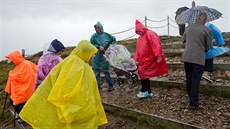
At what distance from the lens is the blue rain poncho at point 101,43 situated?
281 inches

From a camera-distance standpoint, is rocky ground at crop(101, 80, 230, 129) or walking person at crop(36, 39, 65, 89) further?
walking person at crop(36, 39, 65, 89)

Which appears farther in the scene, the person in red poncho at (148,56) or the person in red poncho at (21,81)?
the person in red poncho at (21,81)

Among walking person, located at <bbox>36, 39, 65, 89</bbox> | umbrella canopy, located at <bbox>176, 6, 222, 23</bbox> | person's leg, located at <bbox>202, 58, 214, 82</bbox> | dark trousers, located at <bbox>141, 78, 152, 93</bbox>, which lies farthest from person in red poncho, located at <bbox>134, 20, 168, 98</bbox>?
walking person, located at <bbox>36, 39, 65, 89</bbox>

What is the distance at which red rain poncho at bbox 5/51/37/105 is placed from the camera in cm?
642

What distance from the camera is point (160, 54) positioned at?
223 inches

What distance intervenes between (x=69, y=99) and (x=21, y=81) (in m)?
3.84

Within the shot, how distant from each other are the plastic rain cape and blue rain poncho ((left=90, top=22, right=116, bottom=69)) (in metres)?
0.30

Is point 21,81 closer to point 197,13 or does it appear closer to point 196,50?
point 196,50

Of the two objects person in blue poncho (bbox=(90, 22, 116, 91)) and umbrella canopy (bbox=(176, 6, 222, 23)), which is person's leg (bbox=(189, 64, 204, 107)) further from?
person in blue poncho (bbox=(90, 22, 116, 91))

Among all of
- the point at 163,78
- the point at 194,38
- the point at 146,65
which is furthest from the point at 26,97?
the point at 194,38

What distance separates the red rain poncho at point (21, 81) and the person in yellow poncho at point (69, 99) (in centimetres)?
313

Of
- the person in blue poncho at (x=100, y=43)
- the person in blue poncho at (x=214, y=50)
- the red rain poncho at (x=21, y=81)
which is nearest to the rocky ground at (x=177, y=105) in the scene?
the person in blue poncho at (x=214, y=50)

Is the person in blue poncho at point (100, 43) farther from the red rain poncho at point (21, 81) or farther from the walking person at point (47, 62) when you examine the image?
the walking person at point (47, 62)

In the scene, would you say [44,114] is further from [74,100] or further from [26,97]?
[26,97]
